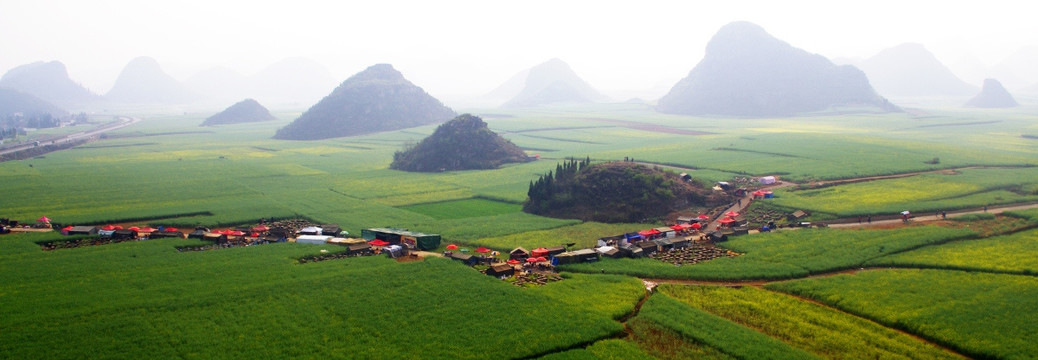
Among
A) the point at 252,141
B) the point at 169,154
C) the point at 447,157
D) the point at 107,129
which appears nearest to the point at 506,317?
the point at 447,157

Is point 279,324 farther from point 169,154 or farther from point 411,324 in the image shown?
point 169,154

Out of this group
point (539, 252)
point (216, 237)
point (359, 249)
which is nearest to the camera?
point (539, 252)

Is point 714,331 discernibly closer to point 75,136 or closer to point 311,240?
point 311,240

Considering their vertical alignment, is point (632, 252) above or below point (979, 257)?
below

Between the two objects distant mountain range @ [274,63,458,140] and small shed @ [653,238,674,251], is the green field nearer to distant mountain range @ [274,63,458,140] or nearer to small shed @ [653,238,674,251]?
small shed @ [653,238,674,251]

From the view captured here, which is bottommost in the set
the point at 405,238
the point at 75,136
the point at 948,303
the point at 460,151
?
the point at 948,303

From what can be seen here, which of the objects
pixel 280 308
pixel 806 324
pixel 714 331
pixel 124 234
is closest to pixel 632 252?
pixel 714 331

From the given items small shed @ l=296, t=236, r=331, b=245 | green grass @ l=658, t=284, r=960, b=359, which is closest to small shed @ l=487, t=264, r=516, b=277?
green grass @ l=658, t=284, r=960, b=359
